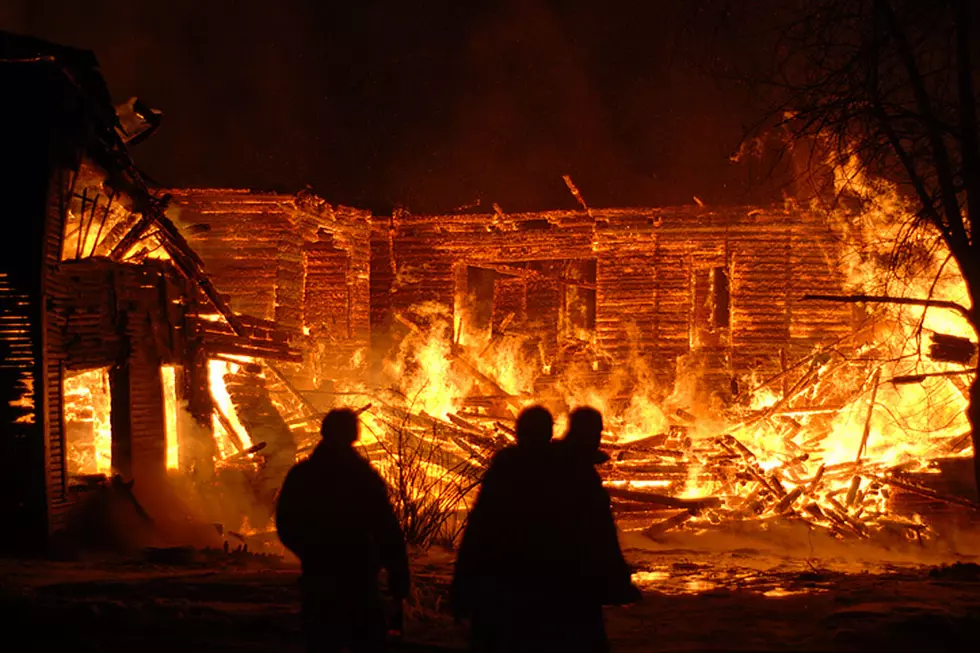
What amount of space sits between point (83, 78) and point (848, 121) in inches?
380

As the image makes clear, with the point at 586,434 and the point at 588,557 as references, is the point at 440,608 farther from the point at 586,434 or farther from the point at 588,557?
the point at 586,434

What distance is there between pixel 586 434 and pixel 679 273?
1960 centimetres

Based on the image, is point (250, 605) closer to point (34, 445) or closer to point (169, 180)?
point (34, 445)

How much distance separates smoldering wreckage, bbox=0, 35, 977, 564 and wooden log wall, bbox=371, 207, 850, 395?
2.6 inches

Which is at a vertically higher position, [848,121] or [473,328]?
[848,121]

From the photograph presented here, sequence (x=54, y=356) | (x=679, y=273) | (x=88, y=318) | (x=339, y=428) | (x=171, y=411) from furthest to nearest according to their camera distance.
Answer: (x=679, y=273) → (x=171, y=411) → (x=88, y=318) → (x=54, y=356) → (x=339, y=428)

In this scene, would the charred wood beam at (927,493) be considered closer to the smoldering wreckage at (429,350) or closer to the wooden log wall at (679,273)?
the smoldering wreckage at (429,350)

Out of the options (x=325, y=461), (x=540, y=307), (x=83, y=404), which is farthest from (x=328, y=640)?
(x=540, y=307)

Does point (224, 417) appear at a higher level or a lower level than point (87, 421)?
lower

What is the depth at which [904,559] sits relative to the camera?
13.4 meters

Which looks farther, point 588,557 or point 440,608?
point 440,608

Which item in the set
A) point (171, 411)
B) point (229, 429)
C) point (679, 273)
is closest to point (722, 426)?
point (679, 273)

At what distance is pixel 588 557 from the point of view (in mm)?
4043

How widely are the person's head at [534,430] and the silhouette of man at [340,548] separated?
3.30ft
